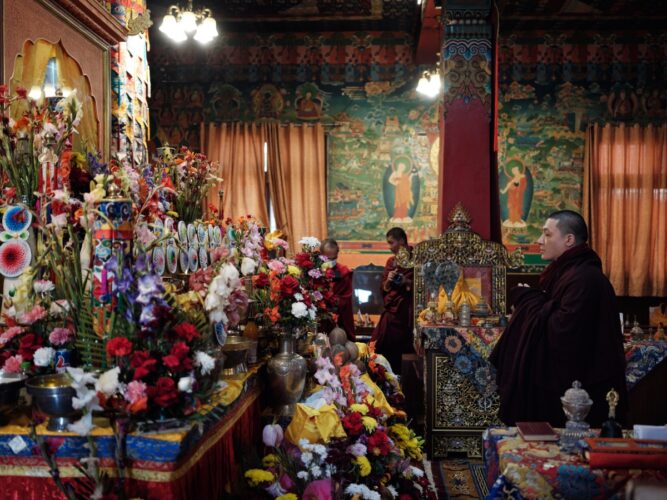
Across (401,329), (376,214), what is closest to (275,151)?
(376,214)

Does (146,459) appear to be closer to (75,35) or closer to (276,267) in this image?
(276,267)

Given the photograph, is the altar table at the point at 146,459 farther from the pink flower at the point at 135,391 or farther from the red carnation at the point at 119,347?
the red carnation at the point at 119,347

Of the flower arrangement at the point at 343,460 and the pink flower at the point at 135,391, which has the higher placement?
the pink flower at the point at 135,391

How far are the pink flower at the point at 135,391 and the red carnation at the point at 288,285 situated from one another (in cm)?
134

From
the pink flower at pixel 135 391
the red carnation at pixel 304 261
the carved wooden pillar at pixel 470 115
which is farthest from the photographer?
the carved wooden pillar at pixel 470 115

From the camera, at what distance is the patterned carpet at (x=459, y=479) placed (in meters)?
4.54

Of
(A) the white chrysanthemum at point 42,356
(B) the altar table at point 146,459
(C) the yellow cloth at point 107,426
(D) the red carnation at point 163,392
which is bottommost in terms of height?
(B) the altar table at point 146,459

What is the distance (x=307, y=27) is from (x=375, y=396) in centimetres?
710

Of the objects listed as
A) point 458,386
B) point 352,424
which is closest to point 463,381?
point 458,386

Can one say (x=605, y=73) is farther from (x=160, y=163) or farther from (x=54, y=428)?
(x=54, y=428)

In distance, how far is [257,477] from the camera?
2.70m

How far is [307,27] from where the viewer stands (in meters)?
9.82

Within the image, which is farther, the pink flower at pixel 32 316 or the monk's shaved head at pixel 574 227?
the monk's shaved head at pixel 574 227

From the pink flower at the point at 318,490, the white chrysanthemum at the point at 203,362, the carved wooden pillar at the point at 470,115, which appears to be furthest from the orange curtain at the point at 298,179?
the white chrysanthemum at the point at 203,362
